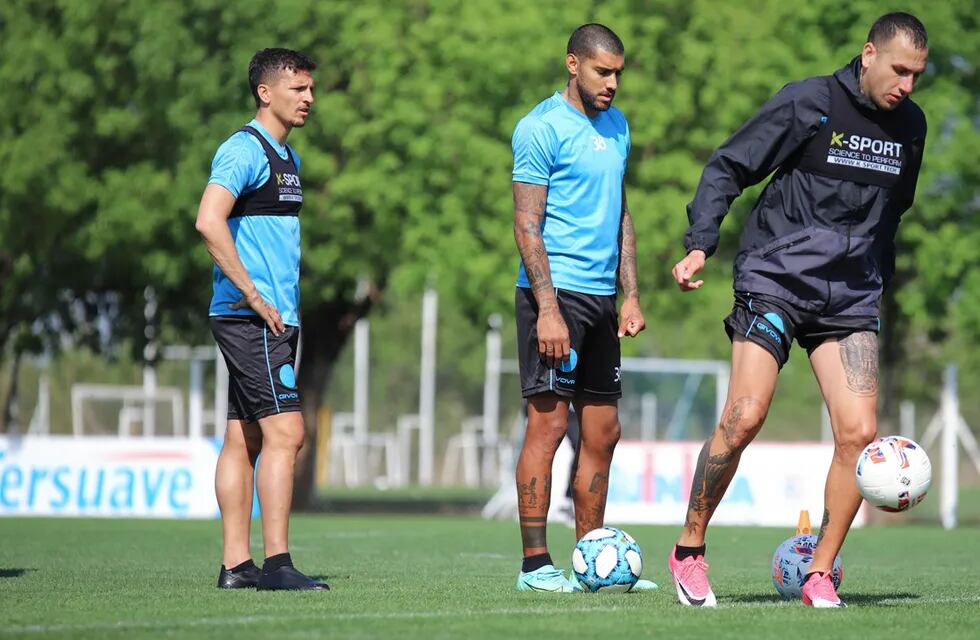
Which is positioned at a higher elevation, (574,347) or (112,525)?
(574,347)

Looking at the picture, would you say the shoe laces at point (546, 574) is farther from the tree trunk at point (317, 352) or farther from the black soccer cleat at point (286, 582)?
the tree trunk at point (317, 352)

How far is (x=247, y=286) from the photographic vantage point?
809cm

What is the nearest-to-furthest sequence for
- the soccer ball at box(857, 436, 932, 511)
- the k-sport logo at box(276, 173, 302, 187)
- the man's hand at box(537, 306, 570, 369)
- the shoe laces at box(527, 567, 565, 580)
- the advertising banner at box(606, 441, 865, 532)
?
the soccer ball at box(857, 436, 932, 511) < the man's hand at box(537, 306, 570, 369) < the shoe laces at box(527, 567, 565, 580) < the k-sport logo at box(276, 173, 302, 187) < the advertising banner at box(606, 441, 865, 532)

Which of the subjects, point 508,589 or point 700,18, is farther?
point 700,18

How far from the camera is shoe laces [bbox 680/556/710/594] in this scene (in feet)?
23.5

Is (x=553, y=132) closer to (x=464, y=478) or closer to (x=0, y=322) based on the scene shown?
(x=0, y=322)

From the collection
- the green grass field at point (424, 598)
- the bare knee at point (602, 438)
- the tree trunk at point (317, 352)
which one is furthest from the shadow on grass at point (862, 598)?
the tree trunk at point (317, 352)

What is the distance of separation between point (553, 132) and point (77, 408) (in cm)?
3050

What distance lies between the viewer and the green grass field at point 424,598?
6109mm

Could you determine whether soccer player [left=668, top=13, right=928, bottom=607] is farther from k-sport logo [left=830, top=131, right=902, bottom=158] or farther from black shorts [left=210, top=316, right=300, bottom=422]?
black shorts [left=210, top=316, right=300, bottom=422]

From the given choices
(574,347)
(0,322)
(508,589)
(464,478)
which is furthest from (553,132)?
(464,478)

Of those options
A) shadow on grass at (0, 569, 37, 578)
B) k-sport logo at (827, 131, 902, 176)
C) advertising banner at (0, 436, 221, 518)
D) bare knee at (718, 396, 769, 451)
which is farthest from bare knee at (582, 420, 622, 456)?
advertising banner at (0, 436, 221, 518)

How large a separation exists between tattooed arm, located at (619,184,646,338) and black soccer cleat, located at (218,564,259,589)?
7.32 ft

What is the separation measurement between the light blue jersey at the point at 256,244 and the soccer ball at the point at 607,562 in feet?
6.25
